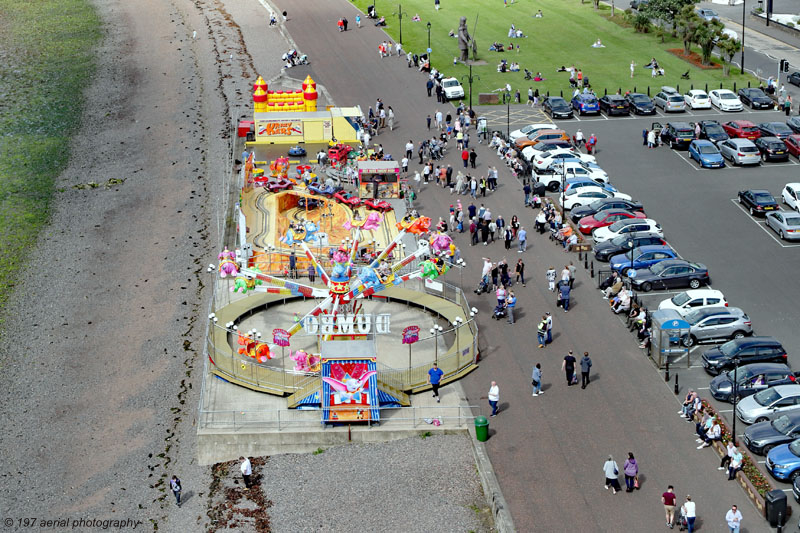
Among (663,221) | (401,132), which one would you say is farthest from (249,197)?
→ (663,221)

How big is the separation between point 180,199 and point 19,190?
12398 mm

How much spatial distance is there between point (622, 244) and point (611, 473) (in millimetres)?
23339

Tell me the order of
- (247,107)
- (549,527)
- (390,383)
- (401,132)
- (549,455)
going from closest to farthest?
(549,527) → (549,455) → (390,383) → (401,132) → (247,107)

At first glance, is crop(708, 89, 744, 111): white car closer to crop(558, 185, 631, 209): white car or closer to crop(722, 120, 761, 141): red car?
crop(722, 120, 761, 141): red car

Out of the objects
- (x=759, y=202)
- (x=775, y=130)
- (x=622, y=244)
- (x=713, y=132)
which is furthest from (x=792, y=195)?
(x=622, y=244)

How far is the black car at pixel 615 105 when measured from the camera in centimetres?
9112

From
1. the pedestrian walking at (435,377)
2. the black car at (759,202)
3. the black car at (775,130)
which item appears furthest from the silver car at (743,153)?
the pedestrian walking at (435,377)

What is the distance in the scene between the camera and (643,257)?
63219 mm

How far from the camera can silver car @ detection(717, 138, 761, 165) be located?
79.7m

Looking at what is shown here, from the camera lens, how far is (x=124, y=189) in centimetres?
8175

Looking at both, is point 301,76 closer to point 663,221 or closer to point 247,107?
point 247,107

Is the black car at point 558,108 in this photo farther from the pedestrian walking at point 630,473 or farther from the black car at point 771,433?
the pedestrian walking at point 630,473

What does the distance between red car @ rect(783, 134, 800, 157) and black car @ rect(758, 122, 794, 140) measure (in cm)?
54

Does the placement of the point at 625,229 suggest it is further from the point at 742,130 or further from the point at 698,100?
the point at 698,100
